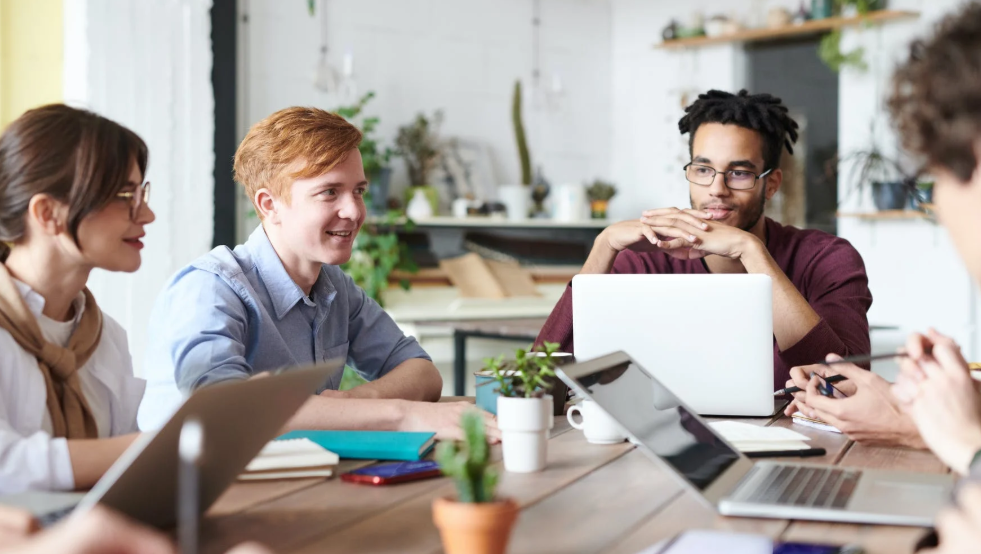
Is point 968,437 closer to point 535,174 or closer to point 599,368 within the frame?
point 599,368

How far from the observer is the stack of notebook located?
4.25 ft

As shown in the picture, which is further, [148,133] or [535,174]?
[535,174]

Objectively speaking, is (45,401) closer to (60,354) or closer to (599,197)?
(60,354)

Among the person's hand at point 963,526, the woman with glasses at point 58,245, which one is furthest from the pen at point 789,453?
the woman with glasses at point 58,245

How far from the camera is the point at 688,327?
174 centimetres

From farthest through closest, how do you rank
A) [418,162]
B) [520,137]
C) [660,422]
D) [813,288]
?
[520,137], [418,162], [813,288], [660,422]

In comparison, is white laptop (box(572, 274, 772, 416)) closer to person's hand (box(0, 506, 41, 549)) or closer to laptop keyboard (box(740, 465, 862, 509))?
laptop keyboard (box(740, 465, 862, 509))

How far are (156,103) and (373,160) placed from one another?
1.01 meters

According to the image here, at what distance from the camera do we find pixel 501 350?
4859mm

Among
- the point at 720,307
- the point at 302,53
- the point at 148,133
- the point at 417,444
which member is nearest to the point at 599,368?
the point at 417,444

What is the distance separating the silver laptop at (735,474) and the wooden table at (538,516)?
2 centimetres

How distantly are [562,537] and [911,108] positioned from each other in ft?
2.07

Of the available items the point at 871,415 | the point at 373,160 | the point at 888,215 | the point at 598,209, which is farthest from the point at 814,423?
the point at 598,209

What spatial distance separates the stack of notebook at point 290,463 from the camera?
1.29m
